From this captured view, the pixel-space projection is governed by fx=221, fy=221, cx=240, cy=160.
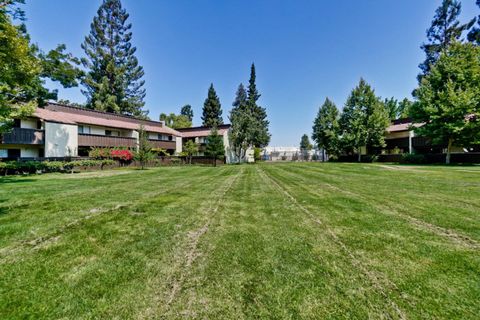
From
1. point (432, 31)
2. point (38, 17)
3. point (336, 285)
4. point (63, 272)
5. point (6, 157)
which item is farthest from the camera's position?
point (432, 31)

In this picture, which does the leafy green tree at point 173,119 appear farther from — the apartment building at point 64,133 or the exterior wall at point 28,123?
the exterior wall at point 28,123

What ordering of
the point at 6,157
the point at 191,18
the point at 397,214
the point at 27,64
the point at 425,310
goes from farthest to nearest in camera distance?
the point at 6,157
the point at 191,18
the point at 27,64
the point at 397,214
the point at 425,310

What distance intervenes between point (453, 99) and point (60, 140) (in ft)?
124

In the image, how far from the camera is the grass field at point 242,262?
218cm

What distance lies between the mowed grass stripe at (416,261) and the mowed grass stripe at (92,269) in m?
2.82

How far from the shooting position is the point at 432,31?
109 feet

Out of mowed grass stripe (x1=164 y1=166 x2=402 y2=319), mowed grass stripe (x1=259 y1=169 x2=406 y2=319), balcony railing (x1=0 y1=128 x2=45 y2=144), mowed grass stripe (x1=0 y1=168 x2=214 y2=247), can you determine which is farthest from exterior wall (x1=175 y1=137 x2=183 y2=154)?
mowed grass stripe (x1=259 y1=169 x2=406 y2=319)

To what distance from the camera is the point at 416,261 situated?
2959 mm

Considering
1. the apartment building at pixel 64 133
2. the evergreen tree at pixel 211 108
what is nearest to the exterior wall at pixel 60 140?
the apartment building at pixel 64 133

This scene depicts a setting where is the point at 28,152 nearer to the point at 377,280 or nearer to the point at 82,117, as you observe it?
the point at 82,117

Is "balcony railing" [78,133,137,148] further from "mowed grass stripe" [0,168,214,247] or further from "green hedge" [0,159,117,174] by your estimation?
"mowed grass stripe" [0,168,214,247]

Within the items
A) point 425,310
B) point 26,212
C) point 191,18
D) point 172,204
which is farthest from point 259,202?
point 191,18

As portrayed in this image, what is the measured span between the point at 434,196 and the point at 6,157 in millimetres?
29115

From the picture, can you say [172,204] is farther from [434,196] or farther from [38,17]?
[38,17]
